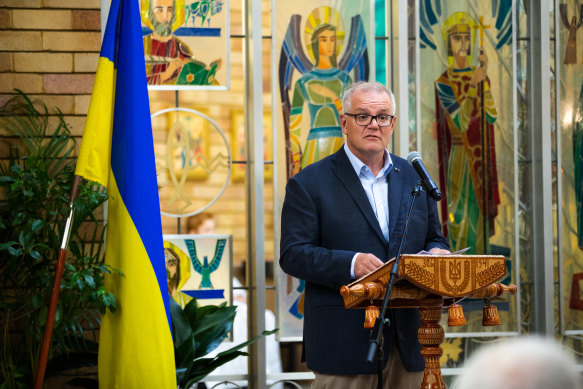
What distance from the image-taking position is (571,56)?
14.1ft

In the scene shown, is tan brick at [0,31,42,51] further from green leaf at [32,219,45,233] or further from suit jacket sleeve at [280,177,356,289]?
suit jacket sleeve at [280,177,356,289]

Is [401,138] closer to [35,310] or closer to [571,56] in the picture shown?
[571,56]

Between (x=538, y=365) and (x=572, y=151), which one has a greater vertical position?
(x=572, y=151)

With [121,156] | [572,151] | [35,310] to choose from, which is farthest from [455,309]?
[572,151]

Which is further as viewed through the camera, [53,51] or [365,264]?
[53,51]

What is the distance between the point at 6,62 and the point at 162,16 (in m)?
0.82

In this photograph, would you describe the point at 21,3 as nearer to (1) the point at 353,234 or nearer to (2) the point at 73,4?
(2) the point at 73,4

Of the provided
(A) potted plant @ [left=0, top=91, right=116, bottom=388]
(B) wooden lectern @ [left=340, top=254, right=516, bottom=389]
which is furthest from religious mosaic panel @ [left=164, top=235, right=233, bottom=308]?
(B) wooden lectern @ [left=340, top=254, right=516, bottom=389]

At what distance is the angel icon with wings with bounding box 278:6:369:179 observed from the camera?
4.05 meters

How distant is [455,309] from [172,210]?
1938mm

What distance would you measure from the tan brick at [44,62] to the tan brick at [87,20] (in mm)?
158

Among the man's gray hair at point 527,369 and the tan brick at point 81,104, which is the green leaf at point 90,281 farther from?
the man's gray hair at point 527,369

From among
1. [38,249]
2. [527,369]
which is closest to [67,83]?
[38,249]

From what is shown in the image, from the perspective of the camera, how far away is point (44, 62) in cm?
376
